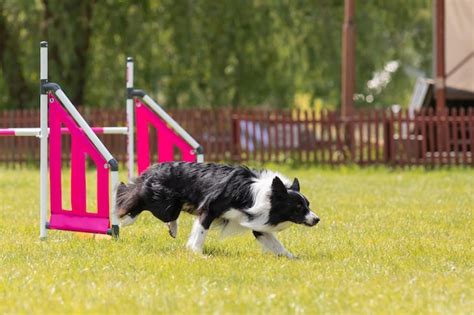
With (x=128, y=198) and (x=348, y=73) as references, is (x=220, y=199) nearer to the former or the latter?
(x=128, y=198)

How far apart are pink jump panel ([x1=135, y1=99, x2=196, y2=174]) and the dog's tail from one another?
1689 millimetres

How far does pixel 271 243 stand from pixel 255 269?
872 millimetres

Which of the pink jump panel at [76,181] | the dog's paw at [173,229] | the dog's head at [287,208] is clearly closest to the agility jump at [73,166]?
the pink jump panel at [76,181]

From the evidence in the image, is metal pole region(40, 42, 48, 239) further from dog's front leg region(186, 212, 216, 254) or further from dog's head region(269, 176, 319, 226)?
dog's head region(269, 176, 319, 226)

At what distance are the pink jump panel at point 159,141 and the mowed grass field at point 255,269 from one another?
66cm

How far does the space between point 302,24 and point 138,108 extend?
1675 cm

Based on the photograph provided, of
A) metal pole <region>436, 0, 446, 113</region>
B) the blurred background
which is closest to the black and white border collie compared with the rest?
the blurred background

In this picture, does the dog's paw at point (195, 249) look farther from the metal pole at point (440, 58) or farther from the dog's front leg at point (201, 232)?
the metal pole at point (440, 58)

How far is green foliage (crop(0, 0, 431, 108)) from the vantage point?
1057 inches

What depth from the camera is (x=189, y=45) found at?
27.4m

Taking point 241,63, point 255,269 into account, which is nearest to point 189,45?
point 241,63

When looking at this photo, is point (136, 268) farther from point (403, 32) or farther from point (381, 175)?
point (403, 32)

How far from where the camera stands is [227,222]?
8.84m

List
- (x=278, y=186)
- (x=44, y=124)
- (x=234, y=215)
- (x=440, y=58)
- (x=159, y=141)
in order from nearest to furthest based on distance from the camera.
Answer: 1. (x=278, y=186)
2. (x=234, y=215)
3. (x=44, y=124)
4. (x=159, y=141)
5. (x=440, y=58)
